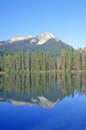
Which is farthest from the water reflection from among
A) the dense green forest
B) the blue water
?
the dense green forest

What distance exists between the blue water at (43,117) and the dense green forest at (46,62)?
10117 cm

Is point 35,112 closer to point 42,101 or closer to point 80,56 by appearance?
point 42,101

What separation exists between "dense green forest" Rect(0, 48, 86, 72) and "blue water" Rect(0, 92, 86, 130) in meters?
101

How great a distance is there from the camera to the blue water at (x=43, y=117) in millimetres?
20906

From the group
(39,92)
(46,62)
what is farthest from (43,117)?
(46,62)

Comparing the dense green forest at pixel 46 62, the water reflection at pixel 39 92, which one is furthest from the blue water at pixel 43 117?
the dense green forest at pixel 46 62

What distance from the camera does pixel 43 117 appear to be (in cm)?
2462

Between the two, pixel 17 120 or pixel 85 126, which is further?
pixel 17 120

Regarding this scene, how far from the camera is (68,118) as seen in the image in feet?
79.3

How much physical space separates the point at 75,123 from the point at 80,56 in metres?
114

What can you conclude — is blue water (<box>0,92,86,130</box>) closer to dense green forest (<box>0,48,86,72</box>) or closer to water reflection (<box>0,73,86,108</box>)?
water reflection (<box>0,73,86,108</box>)

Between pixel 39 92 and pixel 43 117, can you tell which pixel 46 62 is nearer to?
pixel 39 92

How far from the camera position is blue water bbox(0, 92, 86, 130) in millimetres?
20906

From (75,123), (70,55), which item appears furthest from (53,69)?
(75,123)
